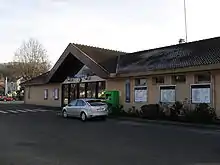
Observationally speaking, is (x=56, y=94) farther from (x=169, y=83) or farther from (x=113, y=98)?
(x=169, y=83)

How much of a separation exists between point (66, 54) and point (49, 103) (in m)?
8.96

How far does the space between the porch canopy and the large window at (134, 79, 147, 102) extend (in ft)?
9.15

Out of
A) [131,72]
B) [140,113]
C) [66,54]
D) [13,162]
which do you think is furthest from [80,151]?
[66,54]

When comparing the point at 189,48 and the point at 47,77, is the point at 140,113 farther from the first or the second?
the point at 47,77

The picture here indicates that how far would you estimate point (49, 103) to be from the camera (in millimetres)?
41531

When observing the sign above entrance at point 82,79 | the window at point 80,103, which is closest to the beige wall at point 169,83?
the sign above entrance at point 82,79

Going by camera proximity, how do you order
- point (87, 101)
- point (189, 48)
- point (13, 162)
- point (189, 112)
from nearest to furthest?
point (13, 162)
point (189, 112)
point (87, 101)
point (189, 48)

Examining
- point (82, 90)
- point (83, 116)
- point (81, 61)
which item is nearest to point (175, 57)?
point (83, 116)

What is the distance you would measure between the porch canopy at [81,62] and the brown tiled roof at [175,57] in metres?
1.42

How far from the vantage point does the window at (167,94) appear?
24.7 meters

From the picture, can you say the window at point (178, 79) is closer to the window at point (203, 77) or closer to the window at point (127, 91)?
the window at point (203, 77)

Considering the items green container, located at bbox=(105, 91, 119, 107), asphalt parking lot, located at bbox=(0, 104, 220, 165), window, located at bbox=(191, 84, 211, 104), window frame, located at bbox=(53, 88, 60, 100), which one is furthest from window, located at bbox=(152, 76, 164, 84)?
window frame, located at bbox=(53, 88, 60, 100)

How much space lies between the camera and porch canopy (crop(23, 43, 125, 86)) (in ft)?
101

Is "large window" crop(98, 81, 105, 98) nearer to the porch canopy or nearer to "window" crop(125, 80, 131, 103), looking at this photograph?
the porch canopy
